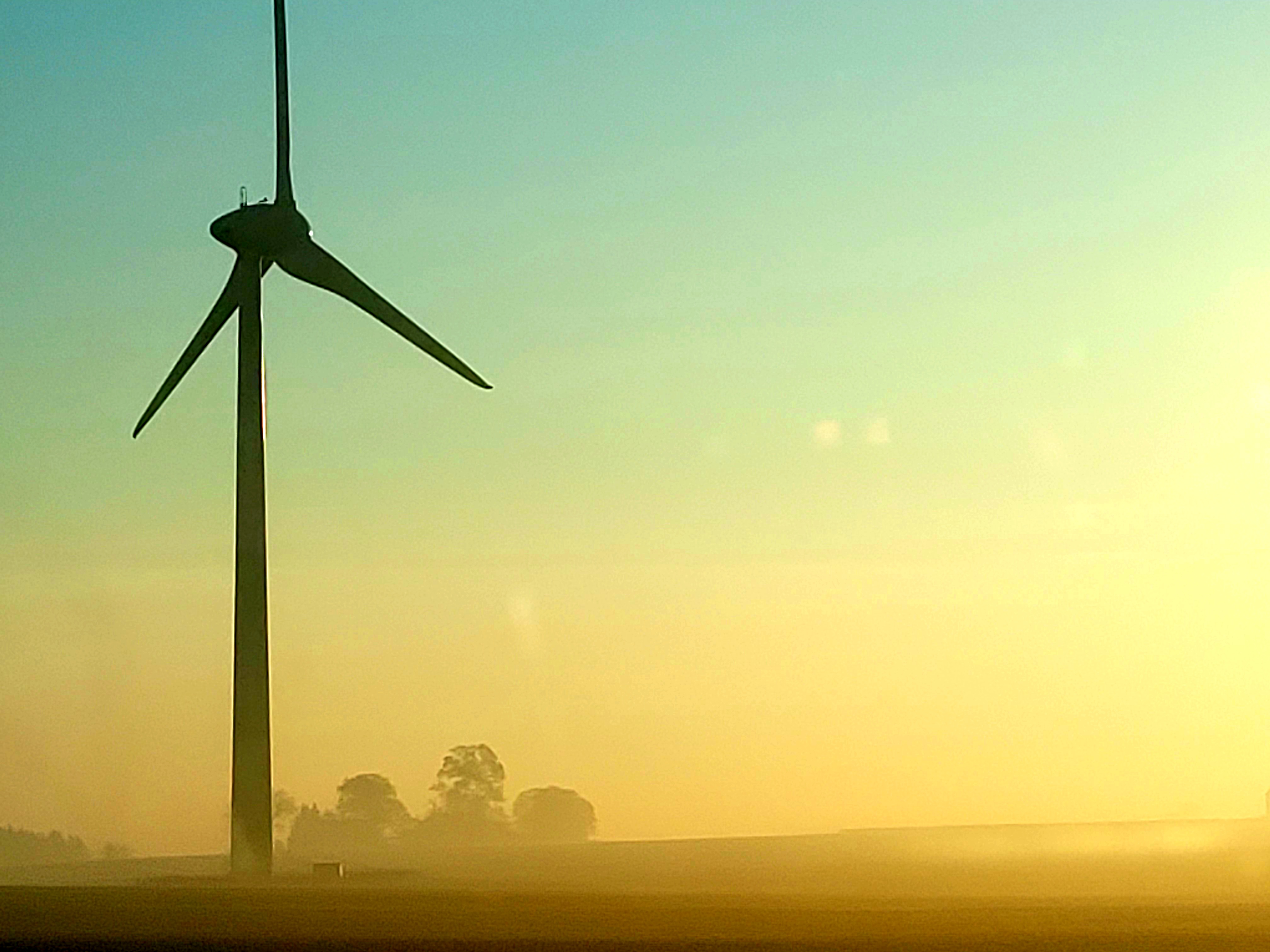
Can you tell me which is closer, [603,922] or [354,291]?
[603,922]

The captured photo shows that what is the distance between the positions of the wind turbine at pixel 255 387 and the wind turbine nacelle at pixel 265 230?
41 mm

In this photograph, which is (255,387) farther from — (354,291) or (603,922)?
(603,922)

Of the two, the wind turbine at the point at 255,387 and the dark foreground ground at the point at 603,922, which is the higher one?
the wind turbine at the point at 255,387

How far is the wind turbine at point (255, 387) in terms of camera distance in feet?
289

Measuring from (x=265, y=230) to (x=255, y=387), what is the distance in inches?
348

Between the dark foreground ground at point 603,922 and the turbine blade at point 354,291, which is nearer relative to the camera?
Result: the dark foreground ground at point 603,922

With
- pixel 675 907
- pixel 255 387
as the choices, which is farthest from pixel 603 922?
pixel 255 387

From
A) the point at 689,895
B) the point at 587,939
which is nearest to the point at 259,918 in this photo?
the point at 587,939

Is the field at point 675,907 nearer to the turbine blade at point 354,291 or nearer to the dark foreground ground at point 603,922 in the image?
the dark foreground ground at point 603,922

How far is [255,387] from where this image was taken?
9144 cm

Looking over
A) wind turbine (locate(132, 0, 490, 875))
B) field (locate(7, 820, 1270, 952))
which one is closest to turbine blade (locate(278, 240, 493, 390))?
Answer: wind turbine (locate(132, 0, 490, 875))

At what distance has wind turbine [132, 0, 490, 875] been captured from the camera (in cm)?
8800

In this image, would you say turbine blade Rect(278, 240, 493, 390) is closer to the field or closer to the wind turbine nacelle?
the wind turbine nacelle

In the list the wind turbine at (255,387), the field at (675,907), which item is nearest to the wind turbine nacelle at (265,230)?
the wind turbine at (255,387)
